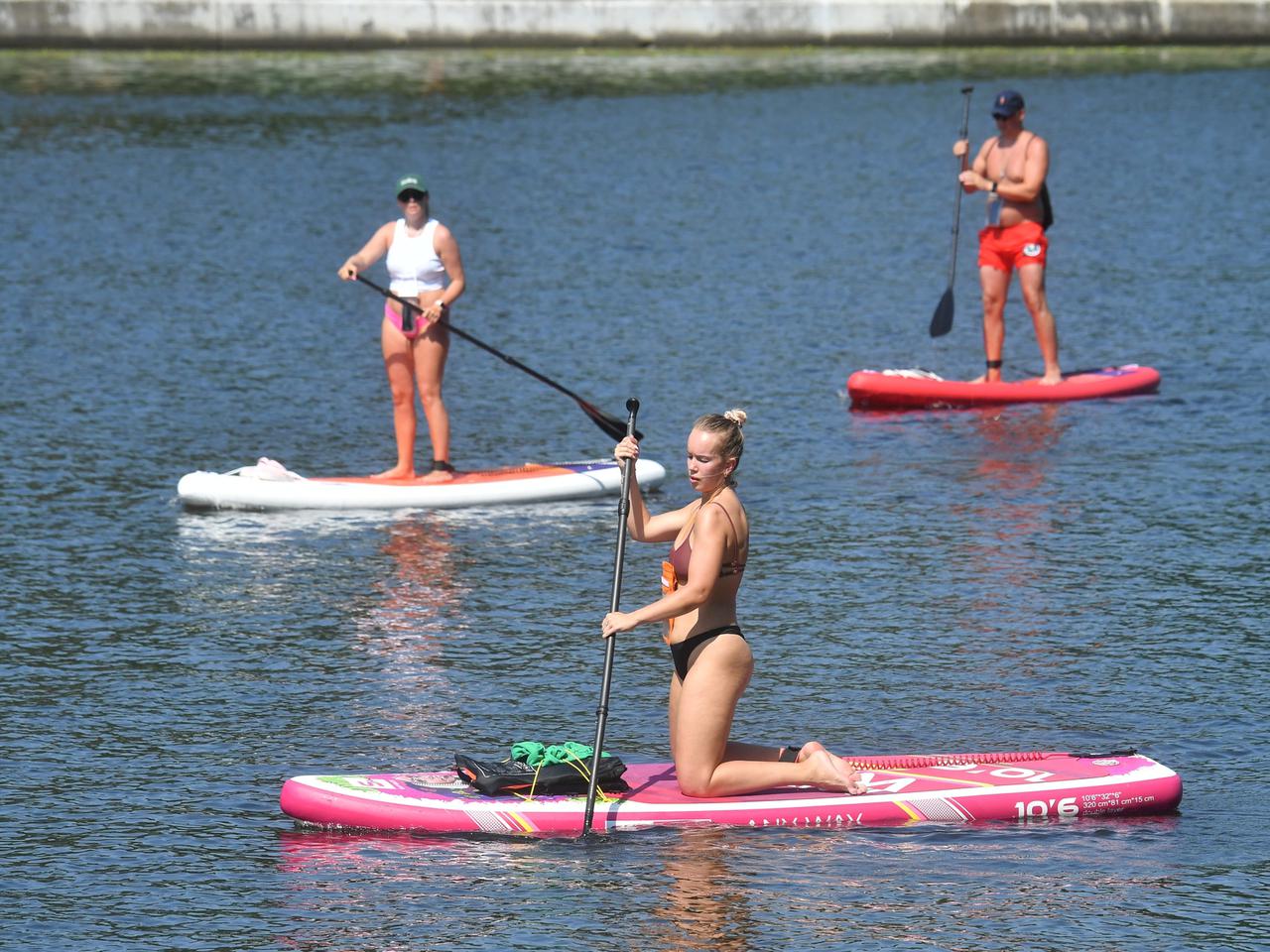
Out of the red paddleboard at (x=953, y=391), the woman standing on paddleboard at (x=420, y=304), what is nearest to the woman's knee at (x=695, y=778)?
the woman standing on paddleboard at (x=420, y=304)

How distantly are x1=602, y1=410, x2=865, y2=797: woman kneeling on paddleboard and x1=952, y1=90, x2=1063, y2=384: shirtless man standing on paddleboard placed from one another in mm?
8080

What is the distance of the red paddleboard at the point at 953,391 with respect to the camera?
679 inches

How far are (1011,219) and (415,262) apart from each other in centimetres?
531

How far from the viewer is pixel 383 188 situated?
97.6 ft

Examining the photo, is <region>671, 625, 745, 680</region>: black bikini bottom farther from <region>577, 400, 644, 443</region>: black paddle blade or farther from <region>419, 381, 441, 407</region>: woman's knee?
<region>419, 381, 441, 407</region>: woman's knee

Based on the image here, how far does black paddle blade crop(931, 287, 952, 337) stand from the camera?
18.7 m

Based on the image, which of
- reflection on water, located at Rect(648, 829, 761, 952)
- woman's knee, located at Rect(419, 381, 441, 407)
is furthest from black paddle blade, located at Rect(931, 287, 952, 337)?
reflection on water, located at Rect(648, 829, 761, 952)

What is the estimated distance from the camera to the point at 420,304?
14289 millimetres

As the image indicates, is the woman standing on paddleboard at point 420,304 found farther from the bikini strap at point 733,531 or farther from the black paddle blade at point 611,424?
the bikini strap at point 733,531

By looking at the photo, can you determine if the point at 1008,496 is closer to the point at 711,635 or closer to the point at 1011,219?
the point at 1011,219

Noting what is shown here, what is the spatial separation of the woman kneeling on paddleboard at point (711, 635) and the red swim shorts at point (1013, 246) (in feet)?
27.4

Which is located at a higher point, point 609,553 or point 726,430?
point 726,430

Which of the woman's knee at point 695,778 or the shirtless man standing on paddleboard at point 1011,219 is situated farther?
the shirtless man standing on paddleboard at point 1011,219

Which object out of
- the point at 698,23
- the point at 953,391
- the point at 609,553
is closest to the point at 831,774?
the point at 609,553
